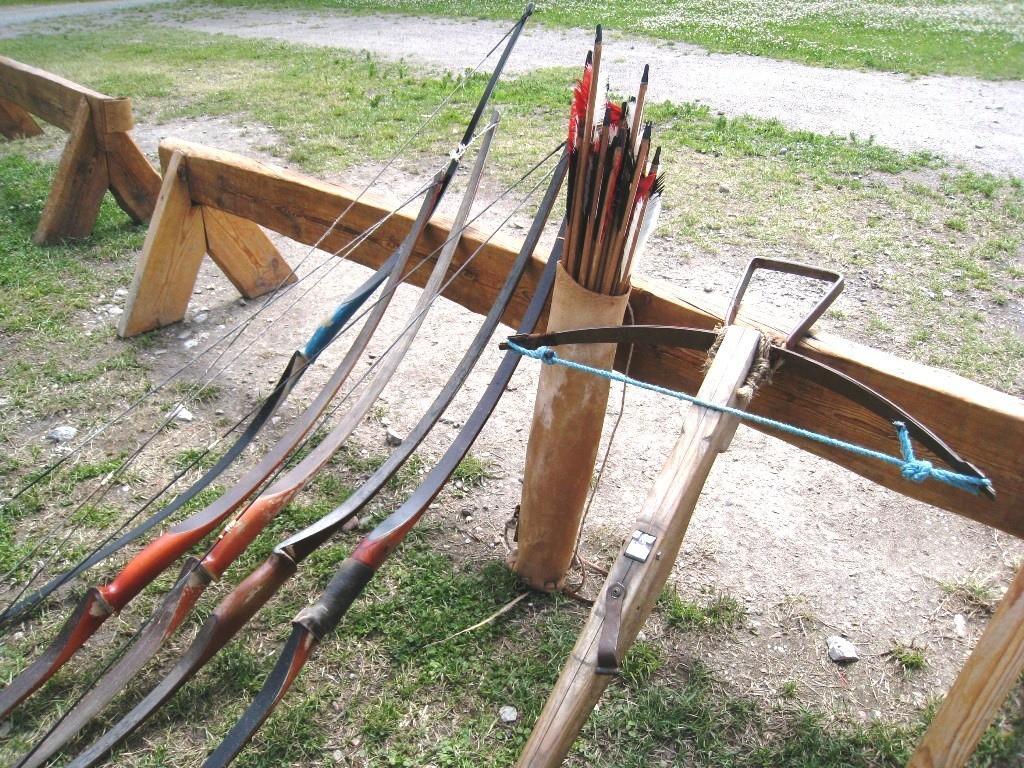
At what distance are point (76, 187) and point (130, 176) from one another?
296mm

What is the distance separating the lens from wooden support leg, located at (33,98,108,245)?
4258 mm

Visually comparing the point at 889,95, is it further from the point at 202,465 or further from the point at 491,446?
the point at 202,465

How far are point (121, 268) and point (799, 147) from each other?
463 cm

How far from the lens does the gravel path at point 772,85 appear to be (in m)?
6.26

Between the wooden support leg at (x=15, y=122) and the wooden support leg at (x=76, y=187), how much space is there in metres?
2.29

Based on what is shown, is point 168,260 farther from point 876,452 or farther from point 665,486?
point 876,452

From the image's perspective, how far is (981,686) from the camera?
137 cm

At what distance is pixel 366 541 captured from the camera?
1675 mm

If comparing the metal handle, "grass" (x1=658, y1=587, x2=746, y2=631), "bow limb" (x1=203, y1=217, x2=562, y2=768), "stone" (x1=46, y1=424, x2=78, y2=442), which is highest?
the metal handle

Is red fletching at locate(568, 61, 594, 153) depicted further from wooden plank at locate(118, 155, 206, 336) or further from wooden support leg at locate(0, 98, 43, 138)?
wooden support leg at locate(0, 98, 43, 138)

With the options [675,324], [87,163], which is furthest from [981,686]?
[87,163]

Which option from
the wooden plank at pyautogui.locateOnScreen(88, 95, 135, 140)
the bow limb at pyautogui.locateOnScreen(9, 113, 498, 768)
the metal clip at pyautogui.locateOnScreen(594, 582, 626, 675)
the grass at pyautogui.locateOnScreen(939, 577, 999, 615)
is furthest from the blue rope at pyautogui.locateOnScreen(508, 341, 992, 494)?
the wooden plank at pyautogui.locateOnScreen(88, 95, 135, 140)

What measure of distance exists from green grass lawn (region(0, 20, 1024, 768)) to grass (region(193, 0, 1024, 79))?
11.8 feet

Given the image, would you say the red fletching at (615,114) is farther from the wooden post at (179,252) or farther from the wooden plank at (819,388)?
the wooden post at (179,252)
